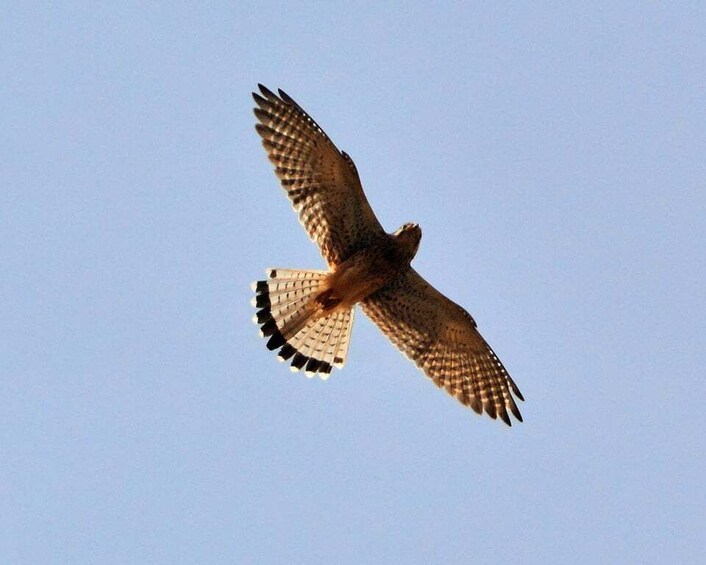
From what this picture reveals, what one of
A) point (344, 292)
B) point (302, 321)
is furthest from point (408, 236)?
point (302, 321)

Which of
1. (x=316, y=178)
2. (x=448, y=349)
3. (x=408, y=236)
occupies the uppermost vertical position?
(x=316, y=178)

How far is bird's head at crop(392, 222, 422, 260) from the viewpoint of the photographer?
1789cm

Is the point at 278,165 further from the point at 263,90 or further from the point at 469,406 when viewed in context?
the point at 469,406

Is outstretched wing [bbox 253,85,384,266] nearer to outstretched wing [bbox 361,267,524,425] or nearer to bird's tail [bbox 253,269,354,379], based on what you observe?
bird's tail [bbox 253,269,354,379]

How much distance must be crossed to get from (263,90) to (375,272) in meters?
2.68

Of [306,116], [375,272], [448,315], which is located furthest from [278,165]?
[448,315]

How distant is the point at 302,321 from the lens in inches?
731

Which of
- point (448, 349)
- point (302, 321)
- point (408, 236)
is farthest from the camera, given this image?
point (448, 349)

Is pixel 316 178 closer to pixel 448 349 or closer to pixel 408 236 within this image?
pixel 408 236

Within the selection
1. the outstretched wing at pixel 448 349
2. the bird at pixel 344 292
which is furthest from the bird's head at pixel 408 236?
the outstretched wing at pixel 448 349

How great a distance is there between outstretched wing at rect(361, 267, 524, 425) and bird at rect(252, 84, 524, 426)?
0.04 ft

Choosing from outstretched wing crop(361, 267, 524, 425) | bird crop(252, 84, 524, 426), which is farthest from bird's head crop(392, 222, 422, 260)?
outstretched wing crop(361, 267, 524, 425)

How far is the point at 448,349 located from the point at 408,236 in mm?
1964

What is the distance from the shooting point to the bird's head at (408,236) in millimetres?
17891
